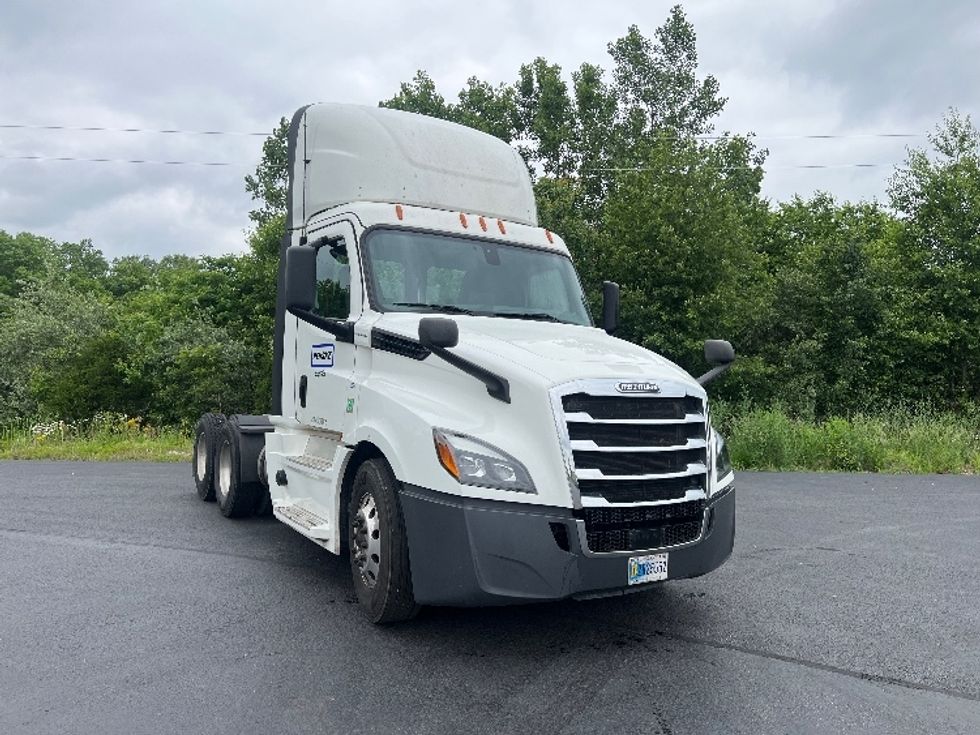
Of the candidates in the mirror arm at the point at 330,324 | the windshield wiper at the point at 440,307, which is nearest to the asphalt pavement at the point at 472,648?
the mirror arm at the point at 330,324

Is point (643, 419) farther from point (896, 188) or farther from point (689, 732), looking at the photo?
point (896, 188)

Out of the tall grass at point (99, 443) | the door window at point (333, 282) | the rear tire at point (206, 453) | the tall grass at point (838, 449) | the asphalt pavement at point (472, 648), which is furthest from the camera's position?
the tall grass at point (99, 443)

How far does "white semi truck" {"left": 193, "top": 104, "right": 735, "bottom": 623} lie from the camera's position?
165 inches

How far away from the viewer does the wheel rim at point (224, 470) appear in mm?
8352


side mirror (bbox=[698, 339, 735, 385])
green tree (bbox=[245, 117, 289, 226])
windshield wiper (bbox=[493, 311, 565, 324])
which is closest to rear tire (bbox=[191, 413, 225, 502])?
windshield wiper (bbox=[493, 311, 565, 324])

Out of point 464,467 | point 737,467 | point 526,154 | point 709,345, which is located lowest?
point 737,467

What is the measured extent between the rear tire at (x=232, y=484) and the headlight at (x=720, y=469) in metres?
4.92

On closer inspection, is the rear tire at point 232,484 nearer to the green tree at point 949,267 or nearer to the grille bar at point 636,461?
the grille bar at point 636,461

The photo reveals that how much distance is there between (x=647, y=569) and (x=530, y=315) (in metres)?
2.19

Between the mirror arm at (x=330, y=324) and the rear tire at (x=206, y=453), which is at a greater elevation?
the mirror arm at (x=330, y=324)

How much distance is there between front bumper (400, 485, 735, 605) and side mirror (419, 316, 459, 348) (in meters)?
0.84

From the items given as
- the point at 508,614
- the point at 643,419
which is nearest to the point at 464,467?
the point at 643,419

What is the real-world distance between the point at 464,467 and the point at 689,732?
1.64 m

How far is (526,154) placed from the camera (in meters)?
39.7
